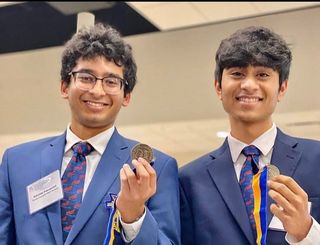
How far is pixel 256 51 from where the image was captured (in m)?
2.08

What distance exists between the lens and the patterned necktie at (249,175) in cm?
198

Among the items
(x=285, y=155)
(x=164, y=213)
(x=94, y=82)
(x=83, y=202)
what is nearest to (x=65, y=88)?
(x=94, y=82)

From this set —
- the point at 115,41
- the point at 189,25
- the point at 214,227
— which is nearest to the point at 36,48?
the point at 189,25

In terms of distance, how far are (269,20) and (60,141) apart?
1621 millimetres

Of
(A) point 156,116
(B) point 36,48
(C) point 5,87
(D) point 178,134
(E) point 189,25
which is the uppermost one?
(E) point 189,25

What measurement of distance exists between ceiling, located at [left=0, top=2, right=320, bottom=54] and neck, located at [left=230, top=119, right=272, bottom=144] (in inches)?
112

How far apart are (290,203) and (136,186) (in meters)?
0.52

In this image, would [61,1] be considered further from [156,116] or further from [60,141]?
[60,141]

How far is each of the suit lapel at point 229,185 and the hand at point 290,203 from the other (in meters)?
0.25

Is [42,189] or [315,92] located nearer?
[42,189]

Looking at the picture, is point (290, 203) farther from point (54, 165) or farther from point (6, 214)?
point (6, 214)

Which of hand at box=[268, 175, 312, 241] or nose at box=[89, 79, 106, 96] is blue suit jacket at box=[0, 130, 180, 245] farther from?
hand at box=[268, 175, 312, 241]

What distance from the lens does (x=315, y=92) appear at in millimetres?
3172

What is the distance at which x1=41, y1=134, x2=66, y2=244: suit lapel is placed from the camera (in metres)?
1.96
